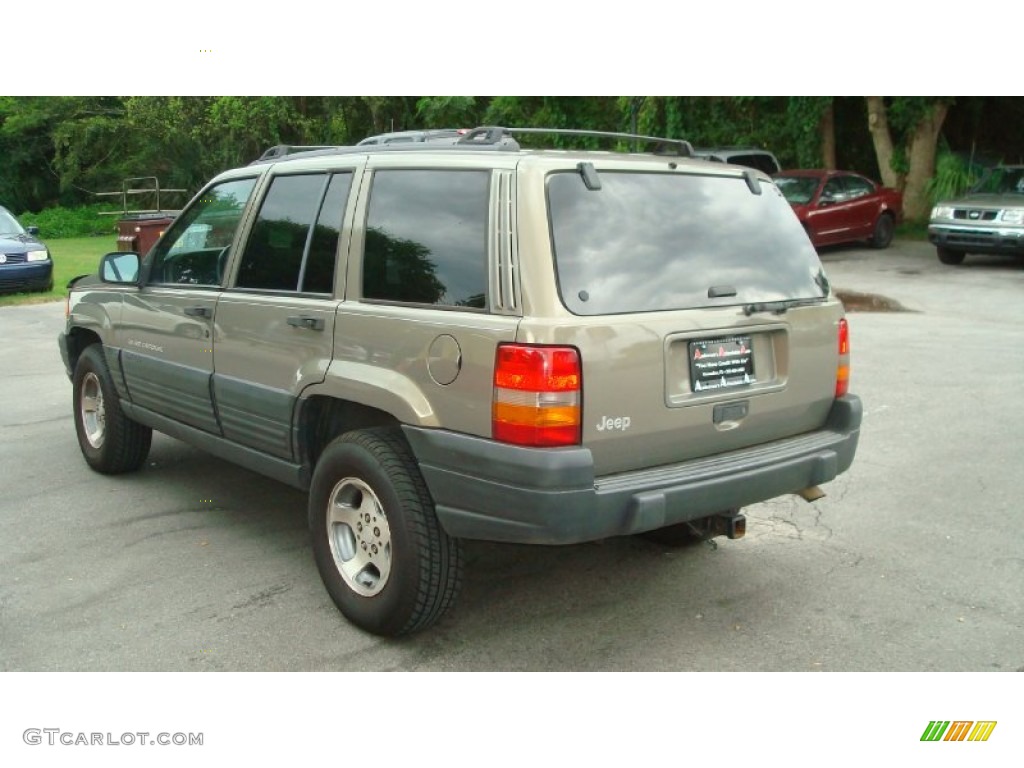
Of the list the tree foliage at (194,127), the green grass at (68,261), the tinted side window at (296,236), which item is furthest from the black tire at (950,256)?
the tinted side window at (296,236)

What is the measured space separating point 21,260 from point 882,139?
1693cm

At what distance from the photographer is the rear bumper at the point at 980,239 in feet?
51.8

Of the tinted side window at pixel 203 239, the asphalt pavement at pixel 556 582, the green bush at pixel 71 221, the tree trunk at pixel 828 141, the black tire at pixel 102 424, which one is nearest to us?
the asphalt pavement at pixel 556 582

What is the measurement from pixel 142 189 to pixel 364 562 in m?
27.9

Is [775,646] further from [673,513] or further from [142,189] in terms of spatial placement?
[142,189]

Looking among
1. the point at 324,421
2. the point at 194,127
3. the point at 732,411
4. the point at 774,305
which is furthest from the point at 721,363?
the point at 194,127

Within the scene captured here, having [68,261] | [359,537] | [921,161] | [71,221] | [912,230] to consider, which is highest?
[921,161]

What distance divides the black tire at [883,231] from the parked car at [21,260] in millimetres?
14964

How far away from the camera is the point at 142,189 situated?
29250 mm

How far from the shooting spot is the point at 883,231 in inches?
778

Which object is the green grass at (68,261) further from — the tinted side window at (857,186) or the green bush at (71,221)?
the tinted side window at (857,186)

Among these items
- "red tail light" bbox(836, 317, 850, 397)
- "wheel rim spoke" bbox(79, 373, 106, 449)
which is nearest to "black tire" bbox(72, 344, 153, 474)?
"wheel rim spoke" bbox(79, 373, 106, 449)
